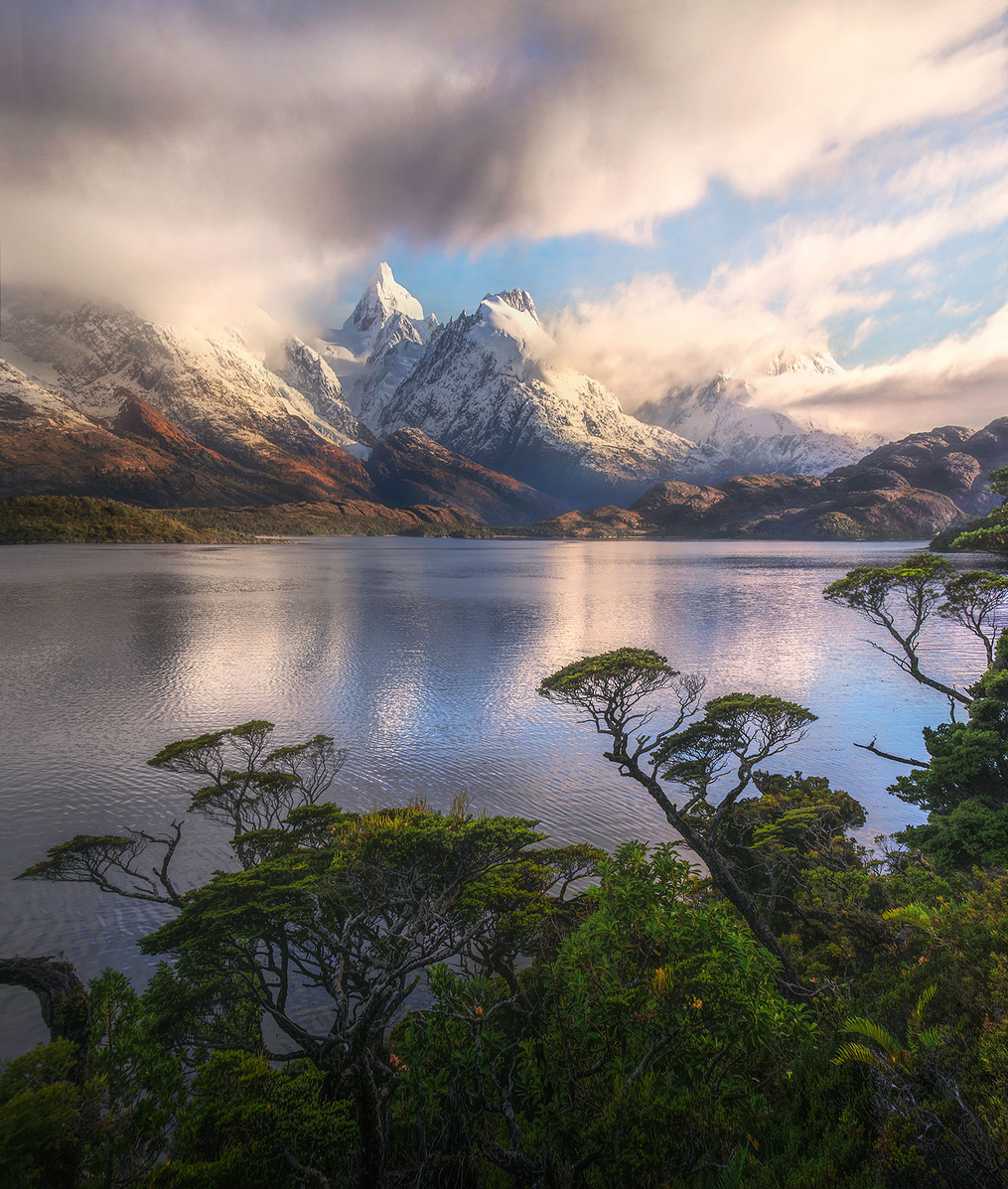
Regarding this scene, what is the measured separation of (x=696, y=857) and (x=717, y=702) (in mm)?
4974

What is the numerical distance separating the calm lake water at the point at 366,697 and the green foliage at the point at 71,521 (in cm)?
12140

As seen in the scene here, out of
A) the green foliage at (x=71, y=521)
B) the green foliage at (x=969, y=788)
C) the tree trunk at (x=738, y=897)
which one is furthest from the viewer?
the green foliage at (x=71, y=521)

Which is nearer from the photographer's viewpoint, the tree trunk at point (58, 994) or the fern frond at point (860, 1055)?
the fern frond at point (860, 1055)

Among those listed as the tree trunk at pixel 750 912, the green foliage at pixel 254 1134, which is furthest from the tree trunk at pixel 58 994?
the tree trunk at pixel 750 912

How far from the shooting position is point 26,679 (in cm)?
3416

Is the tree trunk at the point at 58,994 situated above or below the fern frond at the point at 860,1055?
below

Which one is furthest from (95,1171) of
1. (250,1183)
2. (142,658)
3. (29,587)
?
(29,587)

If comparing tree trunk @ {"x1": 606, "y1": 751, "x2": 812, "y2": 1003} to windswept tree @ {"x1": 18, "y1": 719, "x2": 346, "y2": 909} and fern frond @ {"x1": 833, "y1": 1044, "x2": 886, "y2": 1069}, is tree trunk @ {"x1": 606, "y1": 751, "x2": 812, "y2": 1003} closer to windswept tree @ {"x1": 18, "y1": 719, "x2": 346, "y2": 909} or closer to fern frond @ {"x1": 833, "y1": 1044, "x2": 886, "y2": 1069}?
fern frond @ {"x1": 833, "y1": 1044, "x2": 886, "y2": 1069}

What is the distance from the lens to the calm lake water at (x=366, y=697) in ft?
60.3

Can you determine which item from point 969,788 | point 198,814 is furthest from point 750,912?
point 198,814

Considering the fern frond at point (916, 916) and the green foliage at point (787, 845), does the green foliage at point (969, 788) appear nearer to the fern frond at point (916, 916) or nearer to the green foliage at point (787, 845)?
the green foliage at point (787, 845)

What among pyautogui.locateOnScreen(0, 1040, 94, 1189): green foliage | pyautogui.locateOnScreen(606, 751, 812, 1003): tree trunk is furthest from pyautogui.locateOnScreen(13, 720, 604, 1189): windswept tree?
pyautogui.locateOnScreen(606, 751, 812, 1003): tree trunk

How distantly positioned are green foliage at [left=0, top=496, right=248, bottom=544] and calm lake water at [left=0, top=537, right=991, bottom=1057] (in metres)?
121

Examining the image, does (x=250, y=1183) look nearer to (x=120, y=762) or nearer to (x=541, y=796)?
(x=541, y=796)
